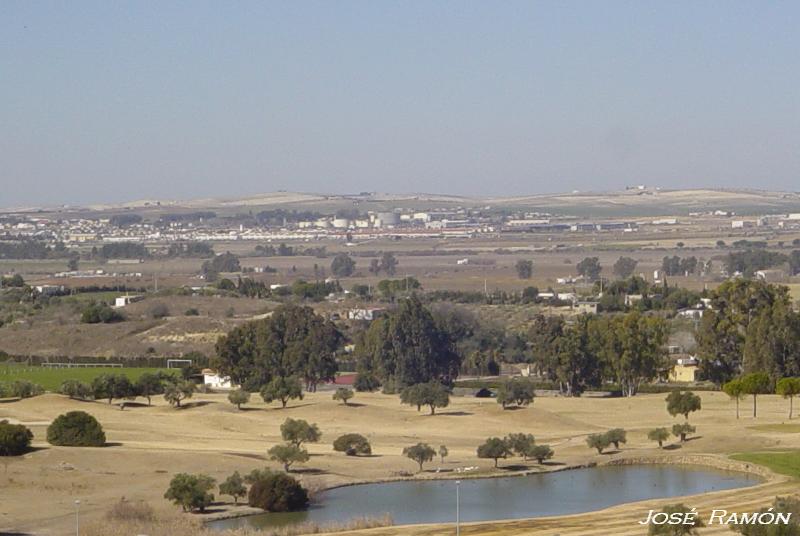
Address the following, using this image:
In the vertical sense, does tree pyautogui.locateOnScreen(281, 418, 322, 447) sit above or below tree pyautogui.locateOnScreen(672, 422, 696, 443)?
above

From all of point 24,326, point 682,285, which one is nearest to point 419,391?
point 24,326

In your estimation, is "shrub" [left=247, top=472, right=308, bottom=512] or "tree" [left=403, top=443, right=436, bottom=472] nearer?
"shrub" [left=247, top=472, right=308, bottom=512]

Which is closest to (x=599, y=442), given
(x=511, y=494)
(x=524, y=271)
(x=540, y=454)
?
(x=540, y=454)

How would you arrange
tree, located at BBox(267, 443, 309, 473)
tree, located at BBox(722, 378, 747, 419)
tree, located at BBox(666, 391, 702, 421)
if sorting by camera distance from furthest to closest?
1. tree, located at BBox(722, 378, 747, 419)
2. tree, located at BBox(666, 391, 702, 421)
3. tree, located at BBox(267, 443, 309, 473)

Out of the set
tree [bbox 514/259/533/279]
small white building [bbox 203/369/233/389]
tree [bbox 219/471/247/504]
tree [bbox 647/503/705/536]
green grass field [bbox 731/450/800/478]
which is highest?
tree [bbox 647/503/705/536]

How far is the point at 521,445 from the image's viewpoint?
5306cm

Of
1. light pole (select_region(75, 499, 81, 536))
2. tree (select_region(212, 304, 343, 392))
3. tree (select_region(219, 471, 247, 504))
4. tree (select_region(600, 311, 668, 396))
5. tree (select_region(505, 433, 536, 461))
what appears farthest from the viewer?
tree (select_region(212, 304, 343, 392))

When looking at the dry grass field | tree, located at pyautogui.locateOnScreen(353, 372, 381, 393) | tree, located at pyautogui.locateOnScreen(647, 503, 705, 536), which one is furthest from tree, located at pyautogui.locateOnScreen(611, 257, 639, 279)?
tree, located at pyautogui.locateOnScreen(647, 503, 705, 536)

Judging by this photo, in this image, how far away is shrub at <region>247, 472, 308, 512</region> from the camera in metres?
43.6

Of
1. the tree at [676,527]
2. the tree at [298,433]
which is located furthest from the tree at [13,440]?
the tree at [676,527]

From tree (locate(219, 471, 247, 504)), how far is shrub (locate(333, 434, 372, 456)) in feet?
30.7

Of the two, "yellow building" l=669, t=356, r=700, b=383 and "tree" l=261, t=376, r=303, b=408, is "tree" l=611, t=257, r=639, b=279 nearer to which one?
"yellow building" l=669, t=356, r=700, b=383

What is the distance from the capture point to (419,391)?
2640 inches

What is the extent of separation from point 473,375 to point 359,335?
6250mm
